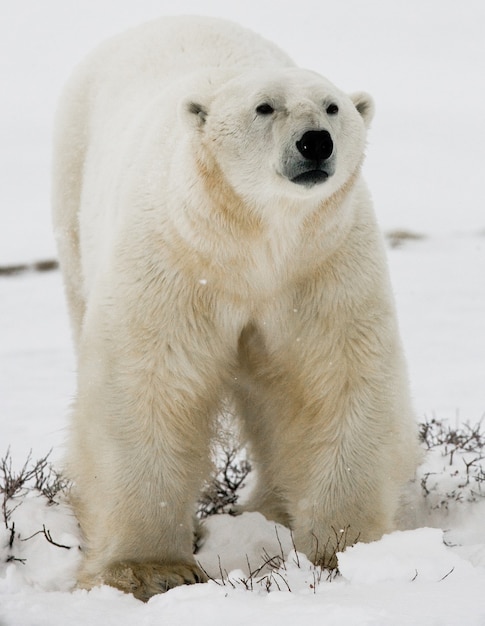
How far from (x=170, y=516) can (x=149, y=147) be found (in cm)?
125

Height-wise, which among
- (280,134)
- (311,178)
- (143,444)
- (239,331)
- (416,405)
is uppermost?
(280,134)

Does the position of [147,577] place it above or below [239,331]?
below

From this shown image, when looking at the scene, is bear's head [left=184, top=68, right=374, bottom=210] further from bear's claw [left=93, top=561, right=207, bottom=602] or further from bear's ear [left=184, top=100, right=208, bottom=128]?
bear's claw [left=93, top=561, right=207, bottom=602]

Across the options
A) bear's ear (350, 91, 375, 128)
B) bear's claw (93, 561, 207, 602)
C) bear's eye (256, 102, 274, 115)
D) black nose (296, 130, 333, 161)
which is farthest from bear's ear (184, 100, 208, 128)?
bear's claw (93, 561, 207, 602)

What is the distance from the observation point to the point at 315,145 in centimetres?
269

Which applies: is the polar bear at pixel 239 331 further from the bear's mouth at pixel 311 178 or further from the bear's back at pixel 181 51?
the bear's back at pixel 181 51

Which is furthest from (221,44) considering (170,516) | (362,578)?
(362,578)

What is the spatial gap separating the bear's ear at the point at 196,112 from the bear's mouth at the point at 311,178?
40 centimetres

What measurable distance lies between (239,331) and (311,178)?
622 millimetres

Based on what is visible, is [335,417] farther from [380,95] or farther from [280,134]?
[380,95]

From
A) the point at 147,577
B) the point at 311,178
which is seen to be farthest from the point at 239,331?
the point at 147,577

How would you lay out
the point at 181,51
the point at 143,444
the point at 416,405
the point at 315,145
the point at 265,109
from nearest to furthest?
the point at 315,145, the point at 265,109, the point at 143,444, the point at 181,51, the point at 416,405

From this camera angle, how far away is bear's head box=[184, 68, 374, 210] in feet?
8.90

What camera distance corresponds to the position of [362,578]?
2.53 metres
